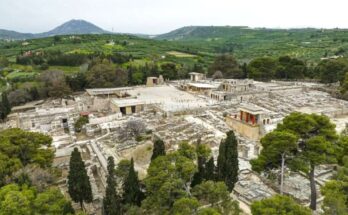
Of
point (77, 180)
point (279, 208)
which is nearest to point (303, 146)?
point (279, 208)

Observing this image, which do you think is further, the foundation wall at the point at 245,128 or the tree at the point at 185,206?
the foundation wall at the point at 245,128

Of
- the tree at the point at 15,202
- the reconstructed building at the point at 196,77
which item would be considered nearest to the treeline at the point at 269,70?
the reconstructed building at the point at 196,77

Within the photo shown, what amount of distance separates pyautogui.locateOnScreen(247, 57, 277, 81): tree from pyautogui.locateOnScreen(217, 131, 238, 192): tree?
40.8m

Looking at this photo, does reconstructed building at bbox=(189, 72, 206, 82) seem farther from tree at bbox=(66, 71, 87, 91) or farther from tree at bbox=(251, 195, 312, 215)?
tree at bbox=(251, 195, 312, 215)

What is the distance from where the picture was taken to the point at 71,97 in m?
47.8

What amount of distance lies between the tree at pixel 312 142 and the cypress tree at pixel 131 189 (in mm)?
9002

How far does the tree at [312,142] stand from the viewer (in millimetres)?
16641

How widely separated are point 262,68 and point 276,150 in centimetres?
4127

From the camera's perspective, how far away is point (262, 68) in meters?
56.1

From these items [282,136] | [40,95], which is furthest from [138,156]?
[40,95]

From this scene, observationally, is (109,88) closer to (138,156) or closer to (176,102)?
(176,102)

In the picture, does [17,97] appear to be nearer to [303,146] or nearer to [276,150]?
[276,150]

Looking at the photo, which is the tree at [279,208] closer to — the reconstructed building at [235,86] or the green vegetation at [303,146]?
the green vegetation at [303,146]

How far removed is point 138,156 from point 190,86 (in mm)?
26370
